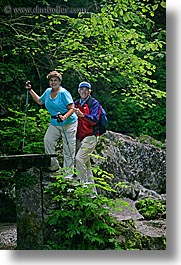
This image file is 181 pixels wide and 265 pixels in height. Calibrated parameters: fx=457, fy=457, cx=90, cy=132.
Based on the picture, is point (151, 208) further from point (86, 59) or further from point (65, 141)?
point (86, 59)

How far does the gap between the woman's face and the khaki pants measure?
31cm

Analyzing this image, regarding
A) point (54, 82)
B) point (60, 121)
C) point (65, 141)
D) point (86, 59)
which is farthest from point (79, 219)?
point (86, 59)

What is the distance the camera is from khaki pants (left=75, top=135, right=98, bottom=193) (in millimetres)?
2342

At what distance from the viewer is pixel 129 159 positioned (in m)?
2.39

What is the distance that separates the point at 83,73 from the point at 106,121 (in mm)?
278

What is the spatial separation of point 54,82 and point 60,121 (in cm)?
20

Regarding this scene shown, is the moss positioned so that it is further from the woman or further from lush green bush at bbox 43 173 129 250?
the woman

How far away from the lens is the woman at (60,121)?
2342mm

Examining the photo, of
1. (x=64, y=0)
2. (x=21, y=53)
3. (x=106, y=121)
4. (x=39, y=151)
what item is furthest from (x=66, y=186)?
(x=64, y=0)

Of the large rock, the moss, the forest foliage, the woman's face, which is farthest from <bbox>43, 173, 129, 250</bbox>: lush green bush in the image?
the woman's face

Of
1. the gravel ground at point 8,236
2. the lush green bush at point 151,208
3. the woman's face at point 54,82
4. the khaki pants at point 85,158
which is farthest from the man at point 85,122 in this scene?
the gravel ground at point 8,236

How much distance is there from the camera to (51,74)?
7.77ft

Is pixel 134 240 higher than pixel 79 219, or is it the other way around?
pixel 79 219

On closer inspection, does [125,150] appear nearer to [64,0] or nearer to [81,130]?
[81,130]
